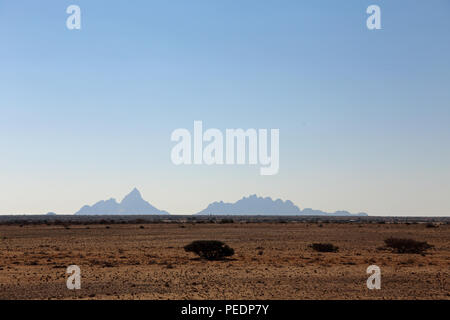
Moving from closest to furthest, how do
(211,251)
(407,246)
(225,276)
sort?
1. (225,276)
2. (211,251)
3. (407,246)

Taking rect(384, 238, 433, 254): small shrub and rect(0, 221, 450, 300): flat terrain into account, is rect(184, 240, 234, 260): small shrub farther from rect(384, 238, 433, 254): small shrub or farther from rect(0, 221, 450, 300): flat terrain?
rect(384, 238, 433, 254): small shrub

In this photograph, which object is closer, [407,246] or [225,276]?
[225,276]

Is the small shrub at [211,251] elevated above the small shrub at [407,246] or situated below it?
above

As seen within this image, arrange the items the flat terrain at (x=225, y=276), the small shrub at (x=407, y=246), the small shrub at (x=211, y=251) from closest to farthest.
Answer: the flat terrain at (x=225, y=276), the small shrub at (x=211, y=251), the small shrub at (x=407, y=246)

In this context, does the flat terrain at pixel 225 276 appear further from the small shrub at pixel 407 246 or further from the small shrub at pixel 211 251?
the small shrub at pixel 407 246

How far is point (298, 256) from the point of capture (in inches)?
1342

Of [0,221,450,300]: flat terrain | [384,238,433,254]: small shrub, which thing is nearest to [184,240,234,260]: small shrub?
[0,221,450,300]: flat terrain

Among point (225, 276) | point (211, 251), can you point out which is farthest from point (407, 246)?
point (225, 276)

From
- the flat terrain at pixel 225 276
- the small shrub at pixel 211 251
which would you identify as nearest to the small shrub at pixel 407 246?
the flat terrain at pixel 225 276

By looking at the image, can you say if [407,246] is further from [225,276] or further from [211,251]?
[225,276]
